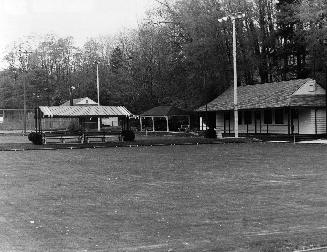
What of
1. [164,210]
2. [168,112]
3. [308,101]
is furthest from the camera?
[168,112]

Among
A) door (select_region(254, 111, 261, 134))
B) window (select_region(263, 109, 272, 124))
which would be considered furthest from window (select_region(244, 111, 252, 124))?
window (select_region(263, 109, 272, 124))

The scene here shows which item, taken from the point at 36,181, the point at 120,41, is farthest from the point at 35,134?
the point at 120,41

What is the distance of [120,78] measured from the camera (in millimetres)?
77500

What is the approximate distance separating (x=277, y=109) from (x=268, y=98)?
135cm

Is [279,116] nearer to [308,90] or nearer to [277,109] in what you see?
[277,109]

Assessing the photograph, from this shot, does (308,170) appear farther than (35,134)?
No

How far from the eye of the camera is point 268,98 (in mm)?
48031

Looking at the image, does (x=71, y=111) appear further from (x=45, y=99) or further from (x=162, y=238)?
(x=45, y=99)

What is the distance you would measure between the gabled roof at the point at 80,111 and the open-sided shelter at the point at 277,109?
12.3m

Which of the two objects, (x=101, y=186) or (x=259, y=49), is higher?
(x=259, y=49)

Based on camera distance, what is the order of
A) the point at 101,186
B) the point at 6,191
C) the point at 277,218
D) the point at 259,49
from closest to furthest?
1. the point at 277,218
2. the point at 6,191
3. the point at 101,186
4. the point at 259,49

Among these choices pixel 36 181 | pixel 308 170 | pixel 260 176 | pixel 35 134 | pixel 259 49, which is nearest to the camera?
pixel 36 181

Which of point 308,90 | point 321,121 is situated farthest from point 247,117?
point 321,121

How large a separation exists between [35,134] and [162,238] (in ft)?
102
